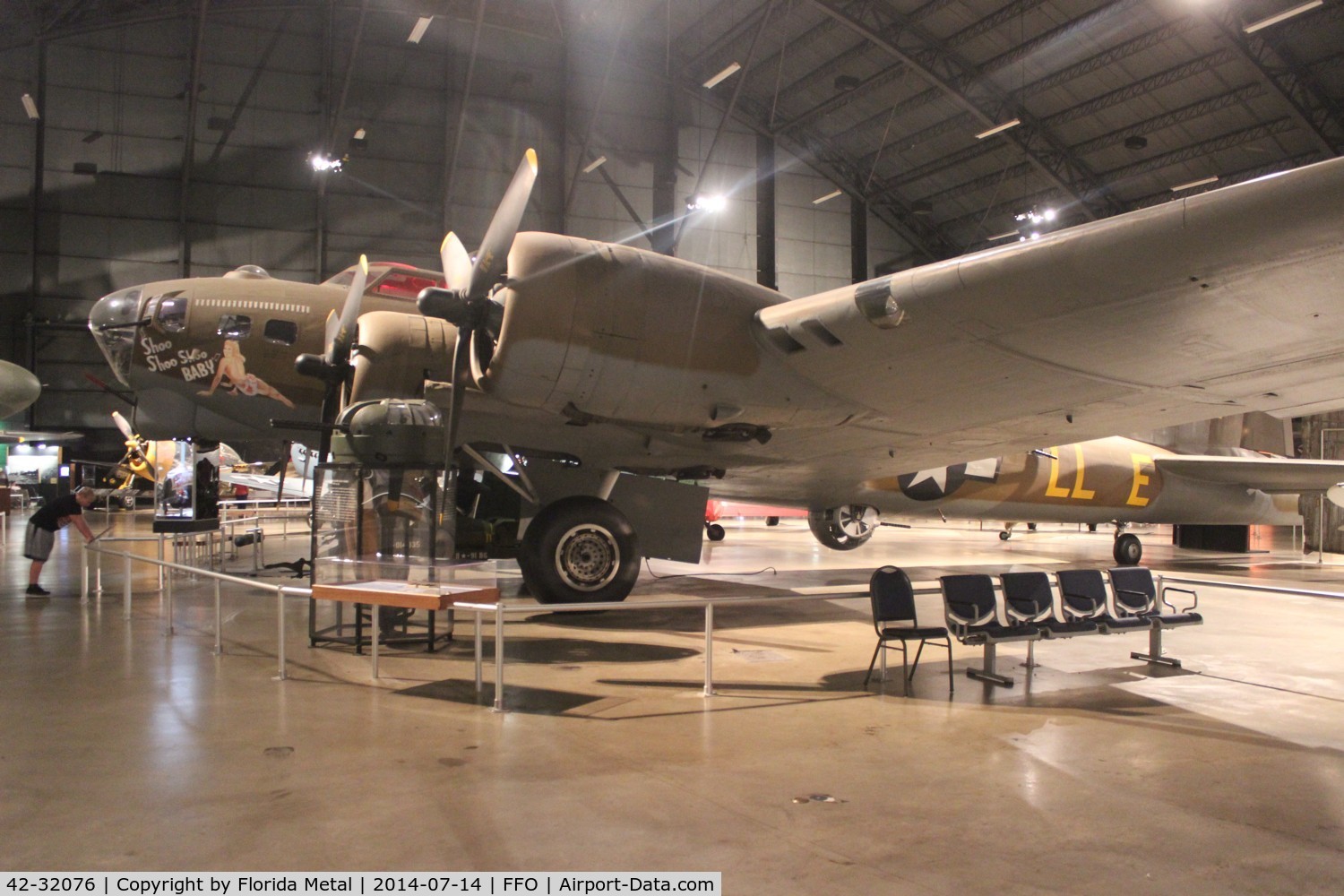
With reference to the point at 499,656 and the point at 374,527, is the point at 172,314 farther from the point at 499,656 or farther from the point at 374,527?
the point at 499,656

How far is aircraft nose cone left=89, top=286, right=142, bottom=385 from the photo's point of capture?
1002 cm

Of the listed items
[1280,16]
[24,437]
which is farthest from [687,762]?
[24,437]

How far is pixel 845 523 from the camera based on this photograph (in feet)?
41.9

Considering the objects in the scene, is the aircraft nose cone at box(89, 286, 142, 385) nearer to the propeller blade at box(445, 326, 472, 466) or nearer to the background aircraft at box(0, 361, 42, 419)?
the propeller blade at box(445, 326, 472, 466)

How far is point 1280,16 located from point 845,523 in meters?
16.2

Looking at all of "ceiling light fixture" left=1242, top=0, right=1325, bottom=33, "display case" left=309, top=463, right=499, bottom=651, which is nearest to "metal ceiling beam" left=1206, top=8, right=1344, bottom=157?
"ceiling light fixture" left=1242, top=0, right=1325, bottom=33

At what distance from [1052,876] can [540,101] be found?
33.0 m

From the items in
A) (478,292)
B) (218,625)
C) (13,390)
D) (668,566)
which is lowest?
(668,566)

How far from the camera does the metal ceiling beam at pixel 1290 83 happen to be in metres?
20.9

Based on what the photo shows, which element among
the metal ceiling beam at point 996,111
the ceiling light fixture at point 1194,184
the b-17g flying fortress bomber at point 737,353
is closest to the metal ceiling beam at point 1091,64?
the metal ceiling beam at point 996,111

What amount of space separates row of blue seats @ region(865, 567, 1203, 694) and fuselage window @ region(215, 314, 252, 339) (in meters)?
7.66

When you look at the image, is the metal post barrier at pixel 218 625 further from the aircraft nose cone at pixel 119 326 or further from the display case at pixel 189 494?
the display case at pixel 189 494

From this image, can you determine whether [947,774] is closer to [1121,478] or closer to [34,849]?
[34,849]

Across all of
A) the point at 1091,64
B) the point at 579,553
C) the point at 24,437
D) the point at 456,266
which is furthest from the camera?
the point at 1091,64
